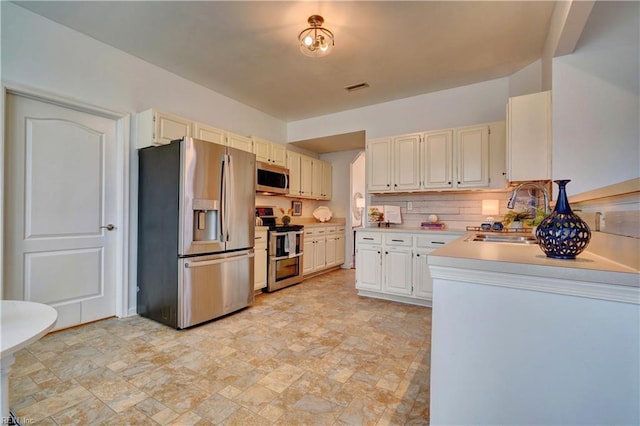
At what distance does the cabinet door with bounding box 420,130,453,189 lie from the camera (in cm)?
356

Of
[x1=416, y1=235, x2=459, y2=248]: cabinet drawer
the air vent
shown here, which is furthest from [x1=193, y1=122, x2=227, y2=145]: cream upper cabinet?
[x1=416, y1=235, x2=459, y2=248]: cabinet drawer

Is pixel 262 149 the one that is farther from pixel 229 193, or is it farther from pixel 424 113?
pixel 424 113

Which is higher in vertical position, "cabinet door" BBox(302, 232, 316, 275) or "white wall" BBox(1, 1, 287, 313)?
"white wall" BBox(1, 1, 287, 313)

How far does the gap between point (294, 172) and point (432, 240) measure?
8.30ft

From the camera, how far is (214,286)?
2844 millimetres

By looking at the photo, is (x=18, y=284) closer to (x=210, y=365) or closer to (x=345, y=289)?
(x=210, y=365)

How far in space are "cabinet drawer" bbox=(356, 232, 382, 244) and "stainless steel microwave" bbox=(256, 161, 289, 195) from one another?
1486mm

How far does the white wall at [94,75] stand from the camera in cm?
230

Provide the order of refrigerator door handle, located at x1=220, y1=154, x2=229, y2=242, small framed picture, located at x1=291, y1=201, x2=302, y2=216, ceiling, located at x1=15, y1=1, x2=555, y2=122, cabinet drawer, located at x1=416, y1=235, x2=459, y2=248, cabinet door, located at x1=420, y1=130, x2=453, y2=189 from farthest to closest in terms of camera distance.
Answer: small framed picture, located at x1=291, y1=201, x2=302, y2=216, cabinet door, located at x1=420, y1=130, x2=453, y2=189, cabinet drawer, located at x1=416, y1=235, x2=459, y2=248, refrigerator door handle, located at x1=220, y1=154, x2=229, y2=242, ceiling, located at x1=15, y1=1, x2=555, y2=122

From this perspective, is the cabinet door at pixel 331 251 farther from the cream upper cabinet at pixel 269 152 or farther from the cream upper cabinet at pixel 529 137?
the cream upper cabinet at pixel 529 137

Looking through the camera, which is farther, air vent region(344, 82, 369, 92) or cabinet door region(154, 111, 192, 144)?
air vent region(344, 82, 369, 92)

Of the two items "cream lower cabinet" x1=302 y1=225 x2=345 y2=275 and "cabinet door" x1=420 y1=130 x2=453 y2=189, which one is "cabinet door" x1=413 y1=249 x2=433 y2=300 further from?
"cream lower cabinet" x1=302 y1=225 x2=345 y2=275

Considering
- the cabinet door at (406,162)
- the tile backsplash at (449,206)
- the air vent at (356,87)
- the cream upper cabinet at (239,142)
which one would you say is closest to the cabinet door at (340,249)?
the tile backsplash at (449,206)

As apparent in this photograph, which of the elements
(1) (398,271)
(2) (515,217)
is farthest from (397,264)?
(2) (515,217)
